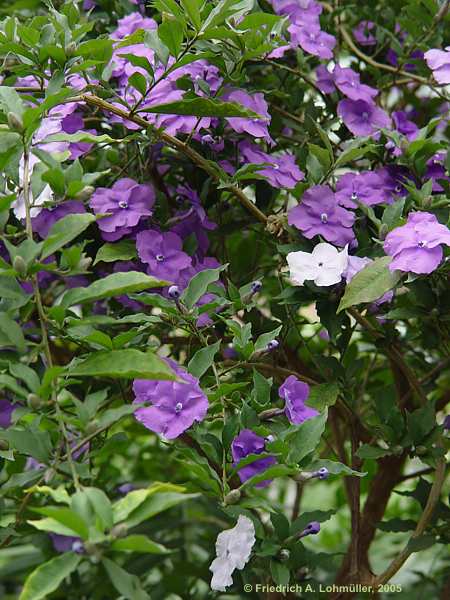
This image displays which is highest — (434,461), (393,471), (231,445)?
(231,445)

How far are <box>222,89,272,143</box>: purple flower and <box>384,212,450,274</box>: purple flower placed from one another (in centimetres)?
22

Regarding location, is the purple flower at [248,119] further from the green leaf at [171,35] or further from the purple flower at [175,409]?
the purple flower at [175,409]

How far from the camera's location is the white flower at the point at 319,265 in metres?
1.00

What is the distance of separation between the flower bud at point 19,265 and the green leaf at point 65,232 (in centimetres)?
3

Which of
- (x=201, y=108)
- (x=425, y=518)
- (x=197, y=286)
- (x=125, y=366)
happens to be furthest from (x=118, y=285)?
(x=425, y=518)

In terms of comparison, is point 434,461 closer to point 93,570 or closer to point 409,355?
point 409,355

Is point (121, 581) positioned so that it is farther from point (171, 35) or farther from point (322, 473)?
point (171, 35)

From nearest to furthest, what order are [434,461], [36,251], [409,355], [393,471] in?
[36,251] → [434,461] → [393,471] → [409,355]

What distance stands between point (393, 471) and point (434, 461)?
307 millimetres

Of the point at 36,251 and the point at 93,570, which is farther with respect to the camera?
the point at 93,570

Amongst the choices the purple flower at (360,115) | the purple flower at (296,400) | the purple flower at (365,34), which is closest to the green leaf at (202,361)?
the purple flower at (296,400)

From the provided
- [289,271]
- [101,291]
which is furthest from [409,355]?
[101,291]

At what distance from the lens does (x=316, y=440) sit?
0.86m

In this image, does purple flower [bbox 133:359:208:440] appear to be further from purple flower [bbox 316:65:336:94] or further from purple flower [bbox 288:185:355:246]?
purple flower [bbox 316:65:336:94]
